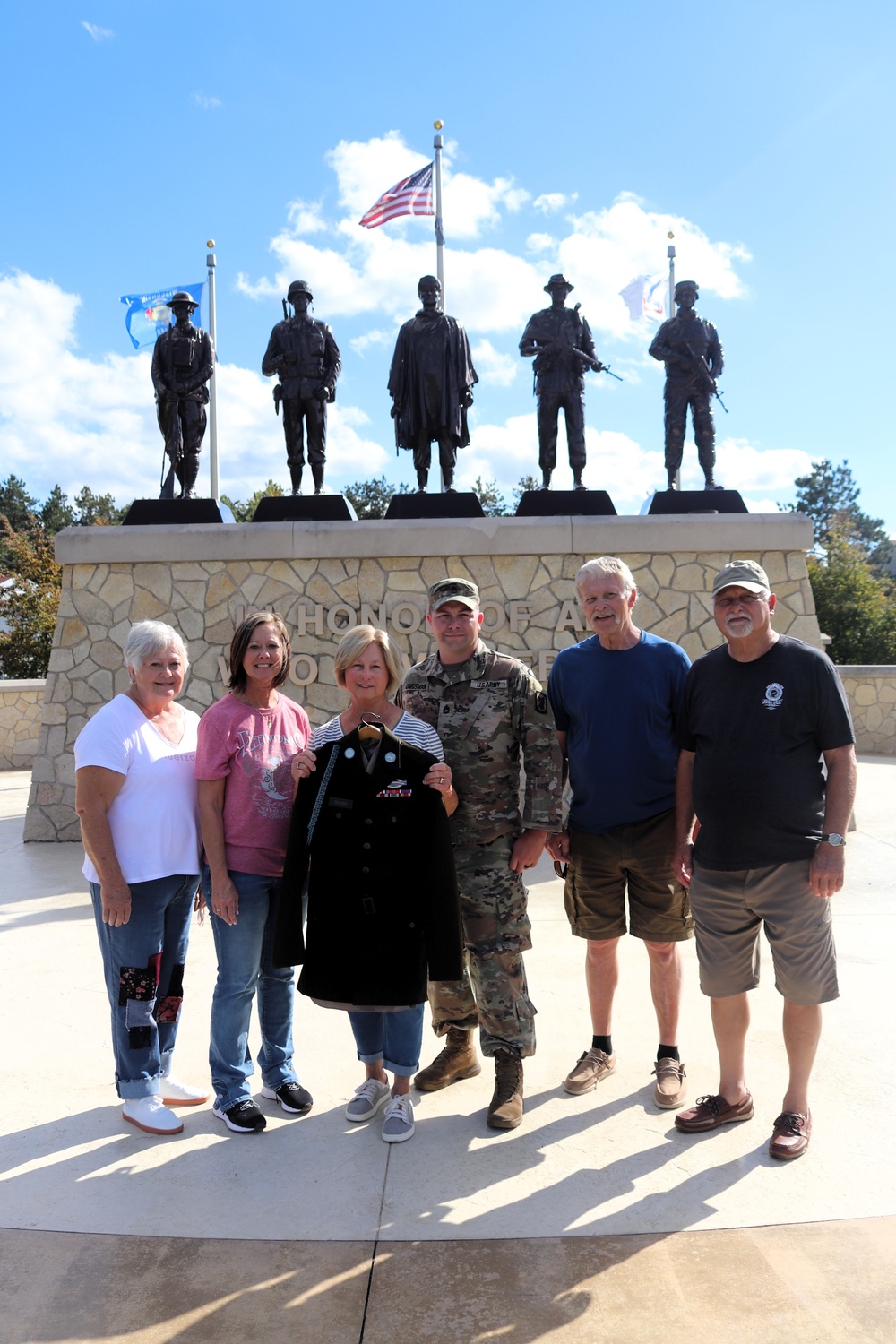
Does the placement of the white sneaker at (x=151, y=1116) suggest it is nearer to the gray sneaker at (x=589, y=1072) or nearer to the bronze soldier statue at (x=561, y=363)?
the gray sneaker at (x=589, y=1072)

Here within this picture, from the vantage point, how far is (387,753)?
2715 millimetres

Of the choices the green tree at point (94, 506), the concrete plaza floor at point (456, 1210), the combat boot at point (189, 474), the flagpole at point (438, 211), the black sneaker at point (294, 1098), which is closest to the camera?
the concrete plaza floor at point (456, 1210)

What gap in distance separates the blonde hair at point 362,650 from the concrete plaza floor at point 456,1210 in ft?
4.51

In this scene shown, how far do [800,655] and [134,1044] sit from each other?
2.28 metres

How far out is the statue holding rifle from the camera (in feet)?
26.6

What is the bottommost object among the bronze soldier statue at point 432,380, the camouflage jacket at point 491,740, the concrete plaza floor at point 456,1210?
the concrete plaza floor at point 456,1210

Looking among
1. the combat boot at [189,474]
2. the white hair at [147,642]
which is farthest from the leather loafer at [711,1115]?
the combat boot at [189,474]

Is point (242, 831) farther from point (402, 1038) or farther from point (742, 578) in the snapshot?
point (742, 578)

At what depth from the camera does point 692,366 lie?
8281mm

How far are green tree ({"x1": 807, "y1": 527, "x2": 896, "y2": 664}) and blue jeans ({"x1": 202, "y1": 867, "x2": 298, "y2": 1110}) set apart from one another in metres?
15.9

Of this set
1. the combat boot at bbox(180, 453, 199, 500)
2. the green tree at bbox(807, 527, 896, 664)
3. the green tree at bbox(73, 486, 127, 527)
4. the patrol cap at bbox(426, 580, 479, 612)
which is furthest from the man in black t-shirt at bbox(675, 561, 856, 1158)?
the green tree at bbox(73, 486, 127, 527)

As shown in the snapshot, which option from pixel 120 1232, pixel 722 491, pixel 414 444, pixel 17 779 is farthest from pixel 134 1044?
pixel 17 779

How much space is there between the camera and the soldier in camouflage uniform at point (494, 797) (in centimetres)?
290

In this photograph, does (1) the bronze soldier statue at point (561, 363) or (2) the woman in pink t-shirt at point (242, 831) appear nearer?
(2) the woman in pink t-shirt at point (242, 831)
